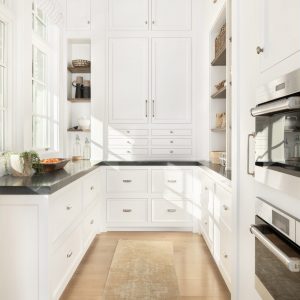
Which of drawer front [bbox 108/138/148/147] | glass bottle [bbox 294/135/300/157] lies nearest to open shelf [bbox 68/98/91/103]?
drawer front [bbox 108/138/148/147]

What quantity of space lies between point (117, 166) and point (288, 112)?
2.82m

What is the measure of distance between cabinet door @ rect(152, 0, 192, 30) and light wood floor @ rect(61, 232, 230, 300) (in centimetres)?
242

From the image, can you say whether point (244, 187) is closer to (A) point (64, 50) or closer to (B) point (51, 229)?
(B) point (51, 229)

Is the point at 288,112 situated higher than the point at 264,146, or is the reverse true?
the point at 288,112

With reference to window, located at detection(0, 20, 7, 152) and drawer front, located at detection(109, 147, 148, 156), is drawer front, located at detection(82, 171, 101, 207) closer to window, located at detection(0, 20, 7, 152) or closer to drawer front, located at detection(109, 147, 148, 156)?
drawer front, located at detection(109, 147, 148, 156)

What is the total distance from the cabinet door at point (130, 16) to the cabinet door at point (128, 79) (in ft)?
0.51

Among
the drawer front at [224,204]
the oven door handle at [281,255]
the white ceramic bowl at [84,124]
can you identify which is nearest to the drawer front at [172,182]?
the white ceramic bowl at [84,124]

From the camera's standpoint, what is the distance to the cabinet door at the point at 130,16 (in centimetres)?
397

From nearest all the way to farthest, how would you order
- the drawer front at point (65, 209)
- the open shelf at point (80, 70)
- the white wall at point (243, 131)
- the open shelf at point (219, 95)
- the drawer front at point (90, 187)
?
1. the white wall at point (243, 131)
2. the drawer front at point (65, 209)
3. the drawer front at point (90, 187)
4. the open shelf at point (219, 95)
5. the open shelf at point (80, 70)

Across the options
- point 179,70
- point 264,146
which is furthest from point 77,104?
point 264,146

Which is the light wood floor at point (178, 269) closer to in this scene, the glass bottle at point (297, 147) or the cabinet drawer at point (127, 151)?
the cabinet drawer at point (127, 151)

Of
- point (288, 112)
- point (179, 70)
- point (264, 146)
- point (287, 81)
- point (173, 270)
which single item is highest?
point (179, 70)

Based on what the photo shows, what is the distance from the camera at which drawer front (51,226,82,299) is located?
2078 millimetres

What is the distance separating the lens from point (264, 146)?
4.58ft
